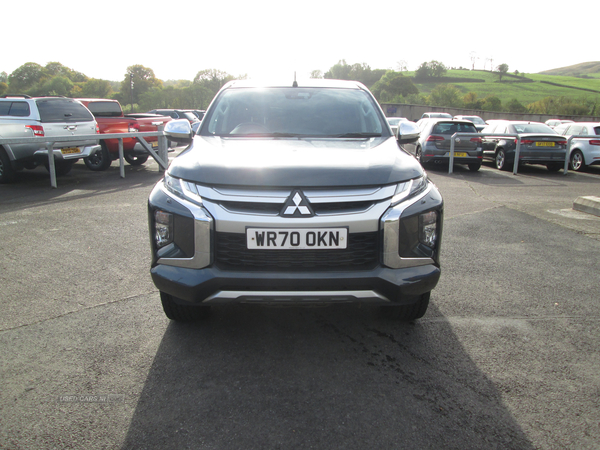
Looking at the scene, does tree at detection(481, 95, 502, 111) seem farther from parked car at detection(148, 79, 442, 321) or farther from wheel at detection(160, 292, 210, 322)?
wheel at detection(160, 292, 210, 322)

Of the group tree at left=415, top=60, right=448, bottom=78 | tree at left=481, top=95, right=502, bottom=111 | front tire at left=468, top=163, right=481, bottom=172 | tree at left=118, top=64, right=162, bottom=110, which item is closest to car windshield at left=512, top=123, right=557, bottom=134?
front tire at left=468, top=163, right=481, bottom=172

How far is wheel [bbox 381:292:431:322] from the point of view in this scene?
127 inches

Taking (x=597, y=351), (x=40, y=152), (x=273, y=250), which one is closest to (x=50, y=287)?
(x=273, y=250)

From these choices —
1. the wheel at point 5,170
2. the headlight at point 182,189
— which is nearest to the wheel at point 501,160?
the wheel at point 5,170

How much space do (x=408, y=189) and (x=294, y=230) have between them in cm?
76

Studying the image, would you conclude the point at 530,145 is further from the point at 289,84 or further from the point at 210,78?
the point at 210,78

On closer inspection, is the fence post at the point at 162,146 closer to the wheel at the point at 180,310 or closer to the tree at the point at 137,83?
the wheel at the point at 180,310

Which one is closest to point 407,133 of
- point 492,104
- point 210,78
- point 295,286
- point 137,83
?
point 295,286

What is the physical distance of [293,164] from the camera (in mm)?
2768

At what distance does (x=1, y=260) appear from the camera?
4.87m

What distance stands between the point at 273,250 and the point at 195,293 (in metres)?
0.52

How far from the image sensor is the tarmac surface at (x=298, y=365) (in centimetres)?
221

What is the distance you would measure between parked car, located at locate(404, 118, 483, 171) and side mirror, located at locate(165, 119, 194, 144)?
11081 millimetres

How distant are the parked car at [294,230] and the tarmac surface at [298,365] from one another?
45 cm
